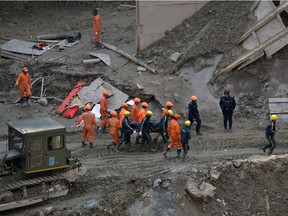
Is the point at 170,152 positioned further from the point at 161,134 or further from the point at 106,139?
the point at 106,139

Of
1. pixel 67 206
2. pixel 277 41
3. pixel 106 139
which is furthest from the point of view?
pixel 277 41

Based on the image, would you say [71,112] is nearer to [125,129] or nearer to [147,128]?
[125,129]

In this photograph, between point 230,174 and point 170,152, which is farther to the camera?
point 170,152

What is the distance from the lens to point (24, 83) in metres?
24.2

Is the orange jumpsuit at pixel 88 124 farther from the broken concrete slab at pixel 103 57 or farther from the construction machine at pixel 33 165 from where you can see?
the broken concrete slab at pixel 103 57

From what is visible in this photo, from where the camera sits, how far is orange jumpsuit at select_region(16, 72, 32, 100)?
2406 centimetres

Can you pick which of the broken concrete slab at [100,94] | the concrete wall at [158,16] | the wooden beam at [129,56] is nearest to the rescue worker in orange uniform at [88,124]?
the broken concrete slab at [100,94]

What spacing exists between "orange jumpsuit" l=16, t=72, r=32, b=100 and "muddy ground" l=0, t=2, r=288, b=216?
71 cm

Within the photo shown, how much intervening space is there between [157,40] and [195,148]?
7099 mm

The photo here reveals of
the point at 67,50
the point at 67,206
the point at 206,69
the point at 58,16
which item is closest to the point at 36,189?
the point at 67,206

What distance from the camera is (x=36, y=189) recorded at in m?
17.7

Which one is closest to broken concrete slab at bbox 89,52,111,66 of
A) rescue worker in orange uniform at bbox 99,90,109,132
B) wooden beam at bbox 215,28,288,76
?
rescue worker in orange uniform at bbox 99,90,109,132

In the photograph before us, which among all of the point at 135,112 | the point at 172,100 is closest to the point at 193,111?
the point at 135,112

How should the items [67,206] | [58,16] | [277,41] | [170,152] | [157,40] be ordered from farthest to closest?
1. [58,16]
2. [157,40]
3. [277,41]
4. [170,152]
5. [67,206]
